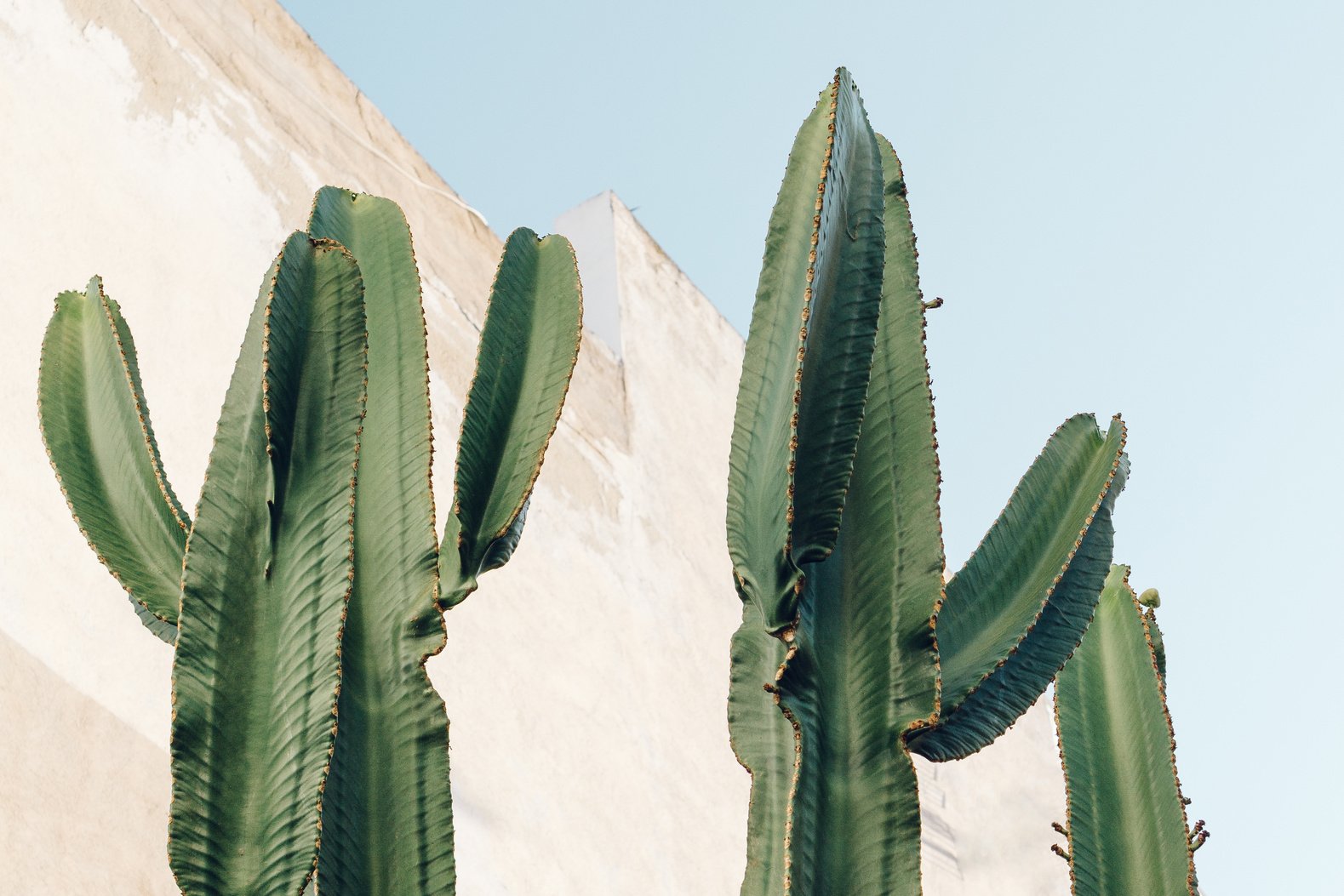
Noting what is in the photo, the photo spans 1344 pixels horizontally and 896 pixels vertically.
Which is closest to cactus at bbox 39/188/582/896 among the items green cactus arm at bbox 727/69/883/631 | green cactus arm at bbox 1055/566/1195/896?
green cactus arm at bbox 727/69/883/631

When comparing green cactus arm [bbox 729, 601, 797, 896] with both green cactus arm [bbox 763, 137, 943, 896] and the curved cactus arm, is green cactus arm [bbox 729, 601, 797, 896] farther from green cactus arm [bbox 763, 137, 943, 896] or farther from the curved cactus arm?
the curved cactus arm

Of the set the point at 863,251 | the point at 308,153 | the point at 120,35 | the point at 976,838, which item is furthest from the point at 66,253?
the point at 976,838

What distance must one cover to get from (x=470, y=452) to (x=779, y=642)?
41 centimetres

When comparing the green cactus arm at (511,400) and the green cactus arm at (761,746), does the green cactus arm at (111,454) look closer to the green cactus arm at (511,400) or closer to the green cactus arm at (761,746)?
the green cactus arm at (511,400)

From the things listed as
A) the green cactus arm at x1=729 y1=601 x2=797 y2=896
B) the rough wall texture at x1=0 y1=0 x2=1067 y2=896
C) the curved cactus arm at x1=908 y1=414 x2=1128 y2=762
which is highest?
the rough wall texture at x1=0 y1=0 x2=1067 y2=896

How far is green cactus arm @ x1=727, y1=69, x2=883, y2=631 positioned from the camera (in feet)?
5.36

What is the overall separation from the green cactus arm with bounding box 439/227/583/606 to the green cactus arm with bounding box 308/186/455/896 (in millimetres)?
71

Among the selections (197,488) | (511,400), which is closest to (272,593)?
(511,400)

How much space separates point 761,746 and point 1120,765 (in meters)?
0.68

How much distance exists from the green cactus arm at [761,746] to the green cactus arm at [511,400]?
0.96 feet

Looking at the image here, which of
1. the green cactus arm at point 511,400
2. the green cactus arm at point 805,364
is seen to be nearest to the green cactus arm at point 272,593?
the green cactus arm at point 511,400

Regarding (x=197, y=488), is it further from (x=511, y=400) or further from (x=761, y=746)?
(x=761, y=746)

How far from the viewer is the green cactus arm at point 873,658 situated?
1.58 metres

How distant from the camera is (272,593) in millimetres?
1625
